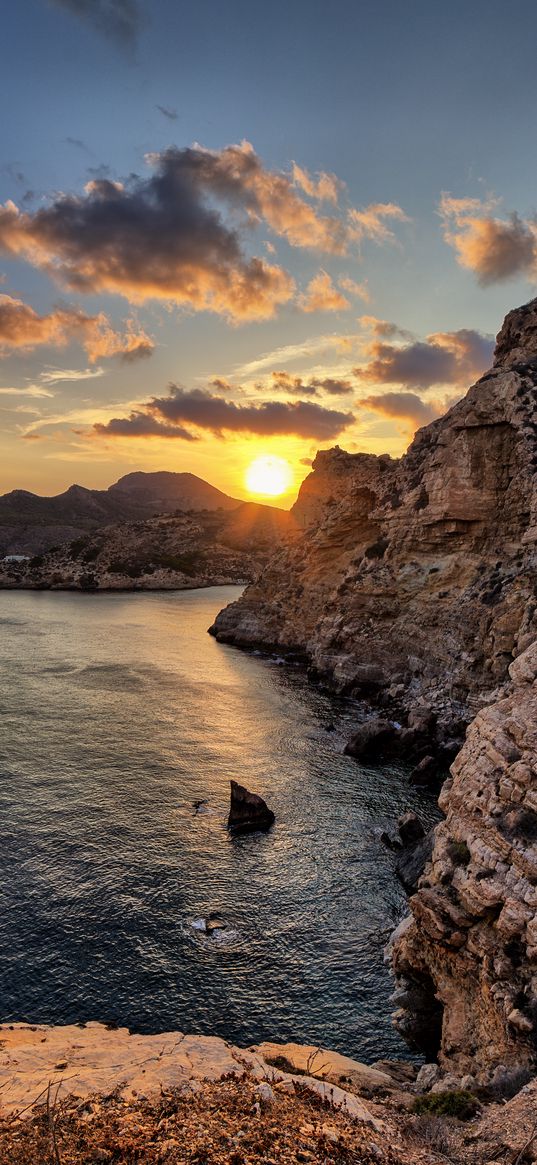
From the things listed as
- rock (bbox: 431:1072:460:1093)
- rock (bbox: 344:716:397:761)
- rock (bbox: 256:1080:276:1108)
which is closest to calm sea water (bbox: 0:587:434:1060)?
rock (bbox: 344:716:397:761)

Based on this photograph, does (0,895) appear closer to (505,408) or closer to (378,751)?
(378,751)

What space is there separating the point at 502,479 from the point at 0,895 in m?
55.3

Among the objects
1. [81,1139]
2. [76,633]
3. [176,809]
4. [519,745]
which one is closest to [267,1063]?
[81,1139]

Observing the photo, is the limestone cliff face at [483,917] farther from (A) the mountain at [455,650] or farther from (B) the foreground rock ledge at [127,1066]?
(B) the foreground rock ledge at [127,1066]

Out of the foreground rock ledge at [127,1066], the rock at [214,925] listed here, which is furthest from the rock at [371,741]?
the foreground rock ledge at [127,1066]

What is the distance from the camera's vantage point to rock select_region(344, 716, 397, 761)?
2003 inches

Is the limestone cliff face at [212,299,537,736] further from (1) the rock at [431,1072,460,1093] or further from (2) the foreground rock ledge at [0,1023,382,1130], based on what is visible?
(2) the foreground rock ledge at [0,1023,382,1130]

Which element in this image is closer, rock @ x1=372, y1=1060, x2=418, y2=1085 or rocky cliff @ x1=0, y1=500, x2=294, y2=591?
rock @ x1=372, y1=1060, x2=418, y2=1085

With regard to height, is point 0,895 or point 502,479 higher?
point 502,479

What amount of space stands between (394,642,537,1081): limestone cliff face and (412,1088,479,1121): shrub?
7.79 ft

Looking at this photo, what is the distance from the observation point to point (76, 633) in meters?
103

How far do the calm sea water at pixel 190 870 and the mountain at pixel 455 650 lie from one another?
3.63 m

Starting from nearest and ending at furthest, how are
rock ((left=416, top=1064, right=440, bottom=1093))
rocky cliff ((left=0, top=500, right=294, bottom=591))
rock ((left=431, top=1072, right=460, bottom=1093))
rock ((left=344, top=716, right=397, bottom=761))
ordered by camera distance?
rock ((left=431, top=1072, right=460, bottom=1093)) → rock ((left=416, top=1064, right=440, bottom=1093)) → rock ((left=344, top=716, right=397, bottom=761)) → rocky cliff ((left=0, top=500, right=294, bottom=591))

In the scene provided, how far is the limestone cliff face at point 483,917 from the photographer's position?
18.6 meters
